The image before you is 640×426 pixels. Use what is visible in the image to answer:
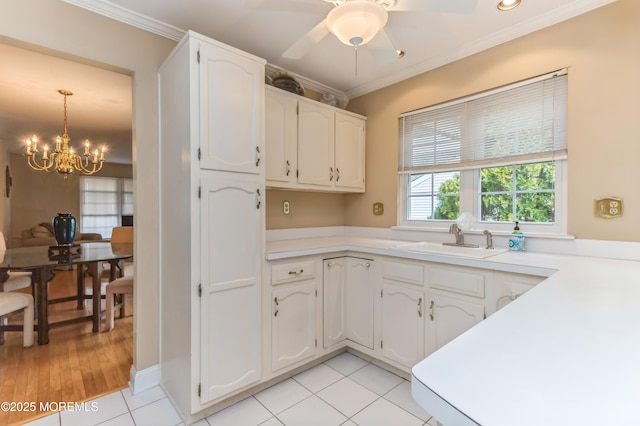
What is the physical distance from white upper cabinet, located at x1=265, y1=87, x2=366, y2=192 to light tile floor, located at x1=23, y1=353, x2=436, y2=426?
150cm

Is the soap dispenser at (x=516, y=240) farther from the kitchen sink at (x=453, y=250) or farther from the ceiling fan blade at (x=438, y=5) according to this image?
the ceiling fan blade at (x=438, y=5)

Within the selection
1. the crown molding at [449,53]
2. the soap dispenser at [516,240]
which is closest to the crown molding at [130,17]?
the crown molding at [449,53]

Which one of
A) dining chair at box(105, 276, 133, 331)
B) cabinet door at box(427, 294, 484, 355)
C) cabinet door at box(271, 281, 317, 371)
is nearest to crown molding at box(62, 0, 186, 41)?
cabinet door at box(271, 281, 317, 371)

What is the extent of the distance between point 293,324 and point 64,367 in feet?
5.98

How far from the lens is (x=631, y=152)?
167 cm

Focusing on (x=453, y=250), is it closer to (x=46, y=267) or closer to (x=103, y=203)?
(x=46, y=267)

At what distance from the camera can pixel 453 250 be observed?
6.97 ft

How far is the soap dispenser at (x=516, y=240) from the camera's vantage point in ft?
6.57

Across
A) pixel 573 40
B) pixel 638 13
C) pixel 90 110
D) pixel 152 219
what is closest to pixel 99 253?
pixel 152 219

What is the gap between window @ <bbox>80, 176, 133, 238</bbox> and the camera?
732cm

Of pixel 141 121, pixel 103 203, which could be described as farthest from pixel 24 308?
pixel 103 203

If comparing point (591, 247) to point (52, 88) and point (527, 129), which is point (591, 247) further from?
point (52, 88)

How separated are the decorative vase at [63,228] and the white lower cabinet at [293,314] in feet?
8.71

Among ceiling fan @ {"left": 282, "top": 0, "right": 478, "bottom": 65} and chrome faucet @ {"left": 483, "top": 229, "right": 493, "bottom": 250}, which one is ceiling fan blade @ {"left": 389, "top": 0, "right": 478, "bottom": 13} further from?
chrome faucet @ {"left": 483, "top": 229, "right": 493, "bottom": 250}
